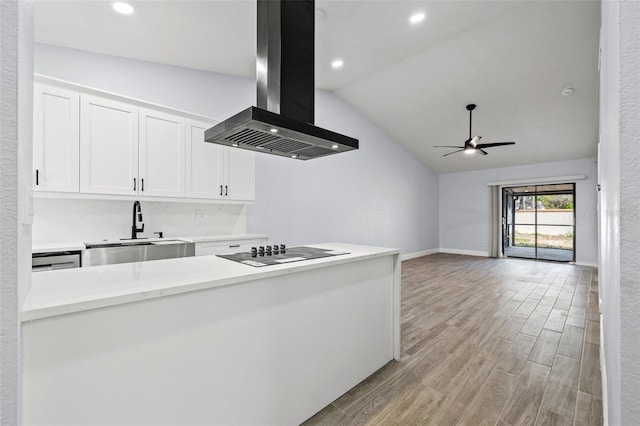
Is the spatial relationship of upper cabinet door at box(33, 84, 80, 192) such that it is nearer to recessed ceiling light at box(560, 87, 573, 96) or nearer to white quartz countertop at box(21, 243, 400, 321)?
white quartz countertop at box(21, 243, 400, 321)

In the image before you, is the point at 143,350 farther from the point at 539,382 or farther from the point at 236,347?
the point at 539,382

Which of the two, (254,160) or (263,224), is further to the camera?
(263,224)

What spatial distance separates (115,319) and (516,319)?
3776mm

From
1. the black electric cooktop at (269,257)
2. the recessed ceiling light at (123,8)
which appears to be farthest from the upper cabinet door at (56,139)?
the black electric cooktop at (269,257)

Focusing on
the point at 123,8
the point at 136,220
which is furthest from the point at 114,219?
the point at 123,8

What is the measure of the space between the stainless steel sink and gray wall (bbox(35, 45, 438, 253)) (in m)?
1.29

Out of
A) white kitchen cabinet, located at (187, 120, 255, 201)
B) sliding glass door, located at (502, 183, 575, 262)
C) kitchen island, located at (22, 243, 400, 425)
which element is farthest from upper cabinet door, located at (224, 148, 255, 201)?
sliding glass door, located at (502, 183, 575, 262)

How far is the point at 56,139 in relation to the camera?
2.38 meters

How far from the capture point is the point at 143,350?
108 cm

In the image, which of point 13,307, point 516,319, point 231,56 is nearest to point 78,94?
point 231,56

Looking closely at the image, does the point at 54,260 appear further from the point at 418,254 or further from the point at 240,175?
the point at 418,254

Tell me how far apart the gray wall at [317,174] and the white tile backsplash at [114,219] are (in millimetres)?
511

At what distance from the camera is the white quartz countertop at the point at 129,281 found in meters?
0.92

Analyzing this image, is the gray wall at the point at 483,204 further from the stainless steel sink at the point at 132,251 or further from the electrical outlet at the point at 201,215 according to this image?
the stainless steel sink at the point at 132,251
